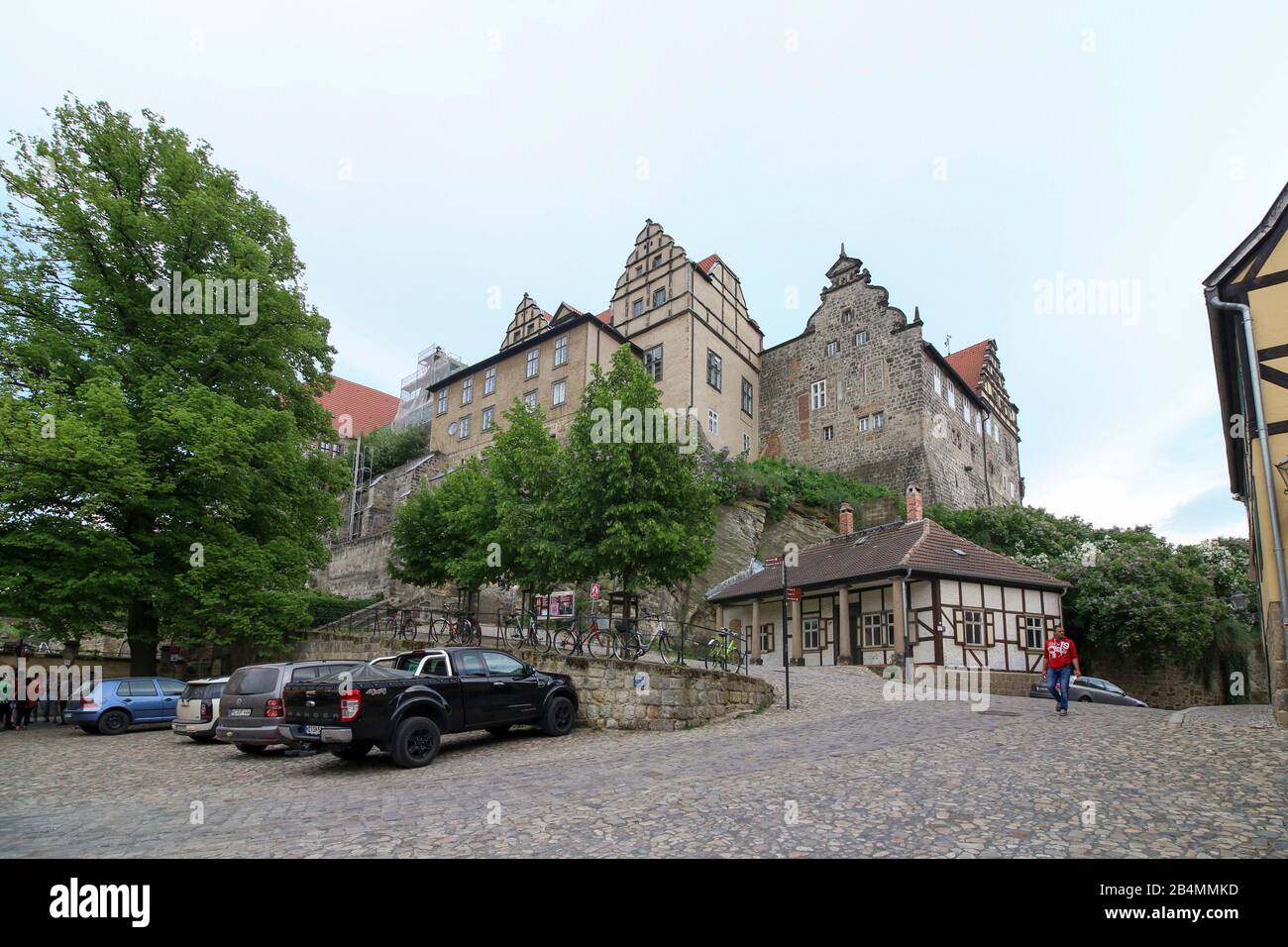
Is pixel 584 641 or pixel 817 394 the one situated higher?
pixel 817 394

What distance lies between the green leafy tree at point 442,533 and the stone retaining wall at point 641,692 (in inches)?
372

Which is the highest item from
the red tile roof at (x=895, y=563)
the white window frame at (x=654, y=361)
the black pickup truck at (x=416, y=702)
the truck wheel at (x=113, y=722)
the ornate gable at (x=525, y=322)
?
the ornate gable at (x=525, y=322)

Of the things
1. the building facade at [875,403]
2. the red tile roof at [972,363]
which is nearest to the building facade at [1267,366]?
the building facade at [875,403]

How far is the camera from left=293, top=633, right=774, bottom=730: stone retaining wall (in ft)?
46.6

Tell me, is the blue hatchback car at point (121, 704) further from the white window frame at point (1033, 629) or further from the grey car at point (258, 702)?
the white window frame at point (1033, 629)

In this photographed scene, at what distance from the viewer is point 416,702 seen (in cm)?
1123

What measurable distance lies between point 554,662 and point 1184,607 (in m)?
26.1

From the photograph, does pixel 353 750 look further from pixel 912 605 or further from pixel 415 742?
pixel 912 605

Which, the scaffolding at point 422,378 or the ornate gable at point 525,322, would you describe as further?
the scaffolding at point 422,378

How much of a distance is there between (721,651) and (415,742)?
25.1 ft

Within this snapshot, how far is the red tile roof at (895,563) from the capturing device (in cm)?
2612
